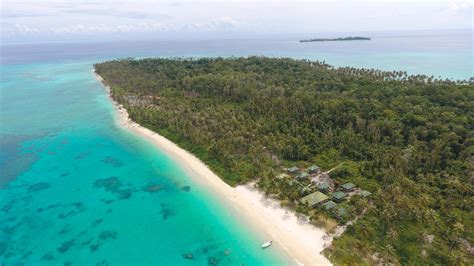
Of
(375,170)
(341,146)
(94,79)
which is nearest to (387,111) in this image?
(341,146)

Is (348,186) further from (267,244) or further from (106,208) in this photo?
(106,208)

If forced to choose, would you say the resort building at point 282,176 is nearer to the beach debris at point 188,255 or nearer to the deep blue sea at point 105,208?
the deep blue sea at point 105,208

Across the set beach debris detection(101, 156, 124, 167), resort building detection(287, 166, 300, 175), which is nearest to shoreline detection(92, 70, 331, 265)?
resort building detection(287, 166, 300, 175)

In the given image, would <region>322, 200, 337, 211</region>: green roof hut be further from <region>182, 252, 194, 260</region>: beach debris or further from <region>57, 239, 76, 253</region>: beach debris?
<region>57, 239, 76, 253</region>: beach debris

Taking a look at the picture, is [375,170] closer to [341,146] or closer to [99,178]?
[341,146]

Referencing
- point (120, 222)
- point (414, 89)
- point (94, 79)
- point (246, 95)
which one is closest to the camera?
point (120, 222)

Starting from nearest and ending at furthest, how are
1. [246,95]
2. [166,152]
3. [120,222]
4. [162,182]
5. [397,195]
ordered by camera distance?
1. [397,195]
2. [120,222]
3. [162,182]
4. [166,152]
5. [246,95]
